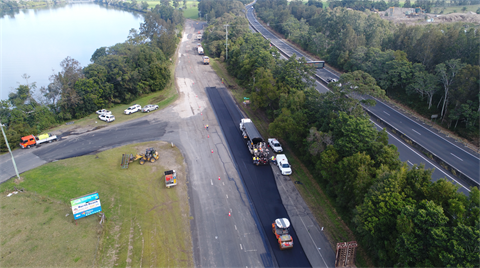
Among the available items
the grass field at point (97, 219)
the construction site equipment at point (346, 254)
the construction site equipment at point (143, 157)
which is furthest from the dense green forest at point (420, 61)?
the construction site equipment at point (143, 157)

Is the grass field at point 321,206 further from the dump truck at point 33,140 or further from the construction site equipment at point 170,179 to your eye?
the dump truck at point 33,140

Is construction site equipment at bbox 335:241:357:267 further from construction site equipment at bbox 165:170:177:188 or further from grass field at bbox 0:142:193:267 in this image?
construction site equipment at bbox 165:170:177:188

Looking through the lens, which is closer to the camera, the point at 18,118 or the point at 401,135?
the point at 401,135

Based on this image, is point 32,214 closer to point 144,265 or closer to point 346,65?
point 144,265

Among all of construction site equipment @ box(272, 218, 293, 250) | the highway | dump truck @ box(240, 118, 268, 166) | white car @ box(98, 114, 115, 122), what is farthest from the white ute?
white car @ box(98, 114, 115, 122)

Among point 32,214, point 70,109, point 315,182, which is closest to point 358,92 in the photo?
point 315,182

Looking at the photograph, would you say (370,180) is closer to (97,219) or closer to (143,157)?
(97,219)
